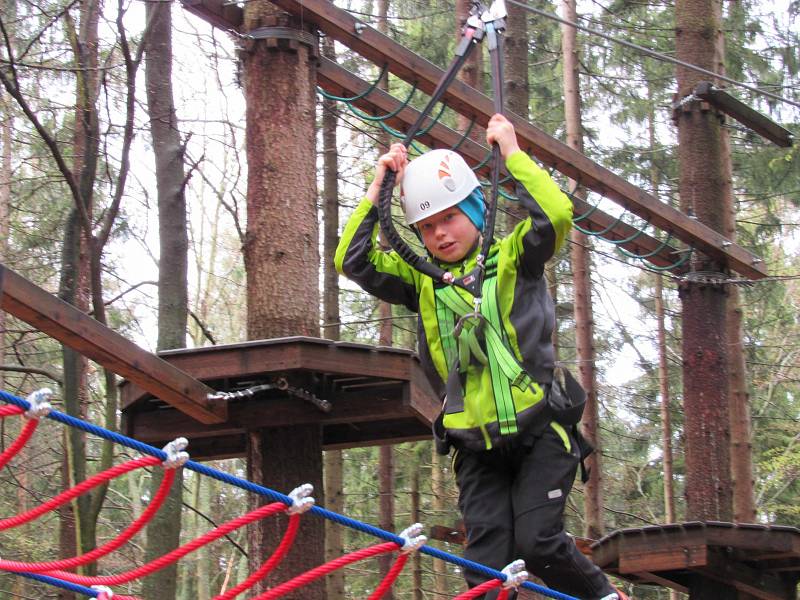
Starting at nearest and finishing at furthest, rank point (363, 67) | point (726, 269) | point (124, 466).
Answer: point (124, 466)
point (726, 269)
point (363, 67)

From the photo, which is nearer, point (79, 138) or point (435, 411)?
point (435, 411)

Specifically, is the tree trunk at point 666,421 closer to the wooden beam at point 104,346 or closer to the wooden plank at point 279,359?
the wooden plank at point 279,359

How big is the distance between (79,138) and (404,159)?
499cm

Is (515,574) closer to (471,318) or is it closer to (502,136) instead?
(471,318)

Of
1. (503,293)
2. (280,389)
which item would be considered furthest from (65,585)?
(280,389)

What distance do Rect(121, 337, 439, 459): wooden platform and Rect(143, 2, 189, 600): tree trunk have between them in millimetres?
1761

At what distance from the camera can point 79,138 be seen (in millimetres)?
8086

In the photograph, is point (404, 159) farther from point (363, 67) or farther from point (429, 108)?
point (363, 67)

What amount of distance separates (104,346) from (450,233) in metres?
1.48

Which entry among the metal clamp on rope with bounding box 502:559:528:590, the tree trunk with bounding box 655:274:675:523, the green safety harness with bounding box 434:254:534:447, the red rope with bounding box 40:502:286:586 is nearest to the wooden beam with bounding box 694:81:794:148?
the green safety harness with bounding box 434:254:534:447

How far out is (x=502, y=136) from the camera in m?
3.56

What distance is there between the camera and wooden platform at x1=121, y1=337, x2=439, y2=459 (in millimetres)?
4453

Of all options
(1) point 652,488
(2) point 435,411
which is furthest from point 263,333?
(1) point 652,488

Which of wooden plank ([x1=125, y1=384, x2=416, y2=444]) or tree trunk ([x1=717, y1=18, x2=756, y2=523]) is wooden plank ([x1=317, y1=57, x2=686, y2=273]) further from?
tree trunk ([x1=717, y1=18, x2=756, y2=523])
